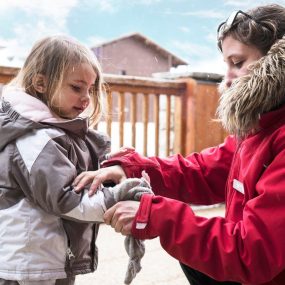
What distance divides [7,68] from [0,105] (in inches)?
57.4

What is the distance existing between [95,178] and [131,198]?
0.37ft

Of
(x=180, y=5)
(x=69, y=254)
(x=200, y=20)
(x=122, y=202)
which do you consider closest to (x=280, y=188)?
(x=122, y=202)

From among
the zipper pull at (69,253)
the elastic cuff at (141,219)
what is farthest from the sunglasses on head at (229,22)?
the zipper pull at (69,253)

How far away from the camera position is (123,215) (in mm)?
928

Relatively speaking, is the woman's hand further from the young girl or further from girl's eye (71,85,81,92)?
girl's eye (71,85,81,92)

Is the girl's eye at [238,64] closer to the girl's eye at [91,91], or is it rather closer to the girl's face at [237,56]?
the girl's face at [237,56]

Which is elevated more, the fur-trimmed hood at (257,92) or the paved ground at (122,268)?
the fur-trimmed hood at (257,92)

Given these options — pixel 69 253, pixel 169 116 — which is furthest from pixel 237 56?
pixel 169 116

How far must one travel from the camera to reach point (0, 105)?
1103 mm

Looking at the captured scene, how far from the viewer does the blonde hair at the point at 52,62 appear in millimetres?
1088

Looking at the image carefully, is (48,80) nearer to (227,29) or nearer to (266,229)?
(227,29)

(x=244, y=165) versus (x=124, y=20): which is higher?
(x=124, y=20)

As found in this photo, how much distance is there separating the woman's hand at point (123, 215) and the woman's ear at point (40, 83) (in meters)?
0.37

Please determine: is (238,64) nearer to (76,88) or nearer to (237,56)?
(237,56)
